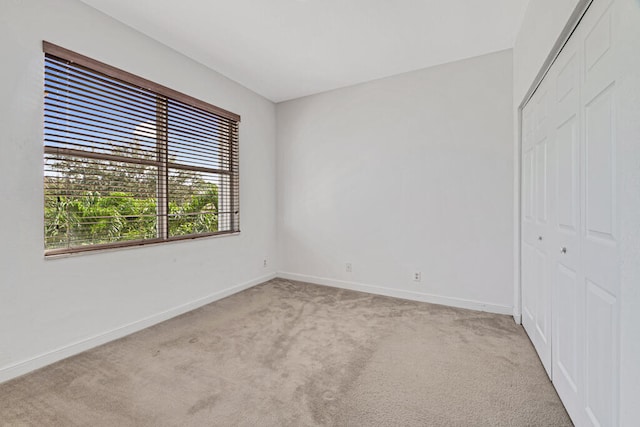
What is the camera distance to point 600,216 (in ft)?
3.90

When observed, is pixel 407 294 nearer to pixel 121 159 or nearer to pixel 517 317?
pixel 517 317

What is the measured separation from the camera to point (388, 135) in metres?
3.48

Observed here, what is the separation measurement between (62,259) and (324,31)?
2.86 metres

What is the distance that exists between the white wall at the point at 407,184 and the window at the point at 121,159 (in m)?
1.26

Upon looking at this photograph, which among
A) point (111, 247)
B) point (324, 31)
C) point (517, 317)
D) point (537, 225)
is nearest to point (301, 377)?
point (111, 247)

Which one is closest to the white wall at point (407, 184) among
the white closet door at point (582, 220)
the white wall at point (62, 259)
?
the white closet door at point (582, 220)

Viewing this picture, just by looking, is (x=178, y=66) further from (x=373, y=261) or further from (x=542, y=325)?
(x=542, y=325)

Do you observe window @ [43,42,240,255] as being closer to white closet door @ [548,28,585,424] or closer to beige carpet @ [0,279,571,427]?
beige carpet @ [0,279,571,427]

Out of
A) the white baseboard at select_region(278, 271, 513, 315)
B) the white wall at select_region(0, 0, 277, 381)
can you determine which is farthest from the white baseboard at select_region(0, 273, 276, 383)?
the white baseboard at select_region(278, 271, 513, 315)

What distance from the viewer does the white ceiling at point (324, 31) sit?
227cm

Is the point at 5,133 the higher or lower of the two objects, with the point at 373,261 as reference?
higher

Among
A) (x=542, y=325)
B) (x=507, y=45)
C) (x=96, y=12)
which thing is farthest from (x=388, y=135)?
(x=96, y=12)

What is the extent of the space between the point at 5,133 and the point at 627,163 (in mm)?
3239

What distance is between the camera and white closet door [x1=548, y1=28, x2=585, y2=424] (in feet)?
4.58
